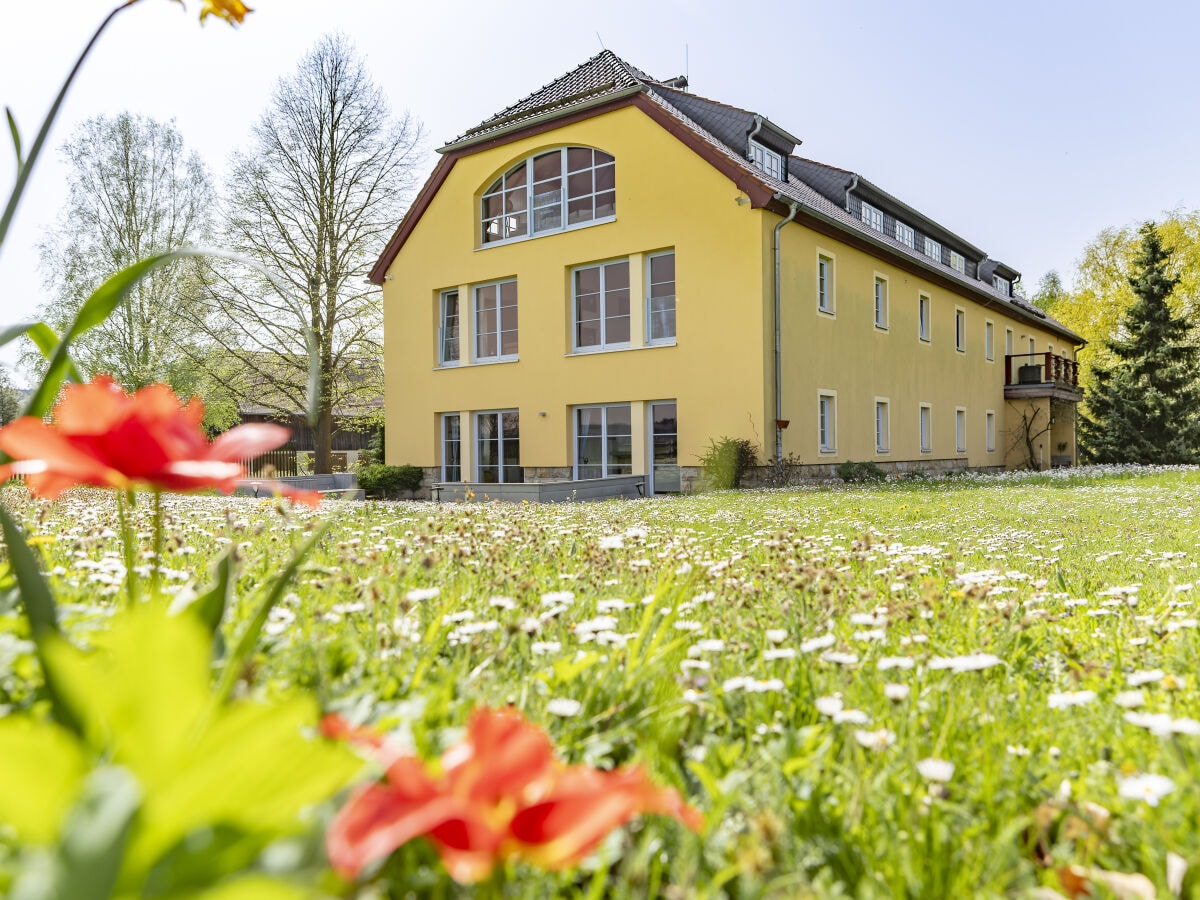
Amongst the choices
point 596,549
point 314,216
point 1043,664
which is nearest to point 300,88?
point 314,216

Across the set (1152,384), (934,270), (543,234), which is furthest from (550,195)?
(1152,384)

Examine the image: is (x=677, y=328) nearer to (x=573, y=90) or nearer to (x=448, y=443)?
(x=448, y=443)

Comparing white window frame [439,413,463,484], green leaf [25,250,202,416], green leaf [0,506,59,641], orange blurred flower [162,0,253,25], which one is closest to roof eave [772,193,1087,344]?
white window frame [439,413,463,484]

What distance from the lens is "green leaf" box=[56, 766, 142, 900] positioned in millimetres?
432

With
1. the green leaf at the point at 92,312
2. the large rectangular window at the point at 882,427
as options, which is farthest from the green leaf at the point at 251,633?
the large rectangular window at the point at 882,427

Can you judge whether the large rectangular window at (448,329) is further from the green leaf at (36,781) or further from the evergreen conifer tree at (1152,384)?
the evergreen conifer tree at (1152,384)

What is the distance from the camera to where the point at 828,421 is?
1686 cm

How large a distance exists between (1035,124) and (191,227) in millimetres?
27595

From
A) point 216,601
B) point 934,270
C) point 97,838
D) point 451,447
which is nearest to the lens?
point 97,838

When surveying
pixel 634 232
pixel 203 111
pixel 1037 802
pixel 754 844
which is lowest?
pixel 1037 802

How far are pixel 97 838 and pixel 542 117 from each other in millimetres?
17766

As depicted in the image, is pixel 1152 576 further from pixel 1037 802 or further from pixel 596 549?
pixel 1037 802

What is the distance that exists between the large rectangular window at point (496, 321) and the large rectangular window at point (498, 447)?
1435 mm

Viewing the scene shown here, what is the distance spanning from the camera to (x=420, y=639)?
6.31 feet
